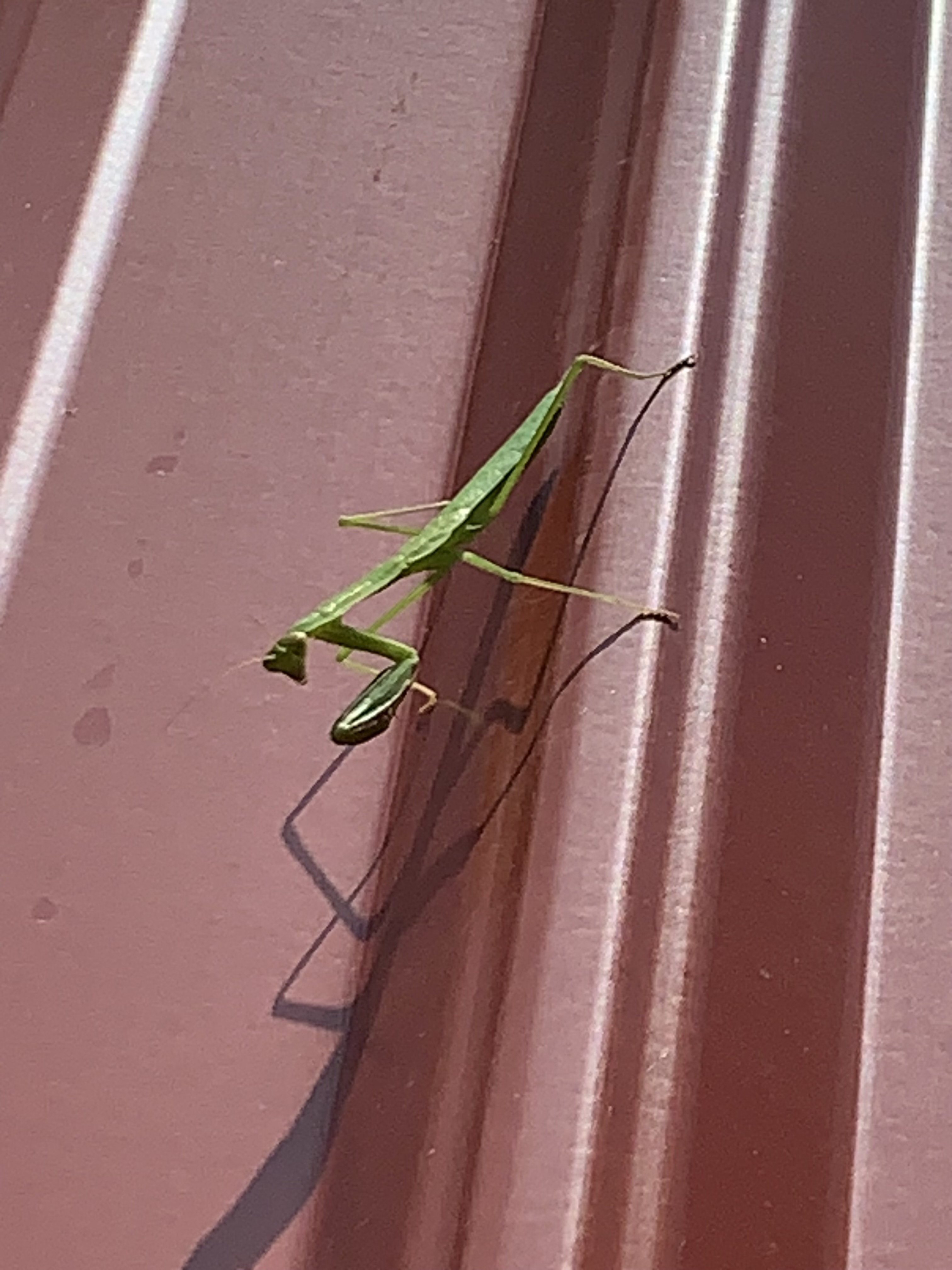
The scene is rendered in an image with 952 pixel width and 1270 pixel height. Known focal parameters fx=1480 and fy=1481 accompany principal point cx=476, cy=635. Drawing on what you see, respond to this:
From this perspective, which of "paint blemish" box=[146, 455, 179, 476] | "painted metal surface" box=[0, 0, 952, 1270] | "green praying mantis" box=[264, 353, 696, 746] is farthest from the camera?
"paint blemish" box=[146, 455, 179, 476]

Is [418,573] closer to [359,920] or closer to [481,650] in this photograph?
[481,650]

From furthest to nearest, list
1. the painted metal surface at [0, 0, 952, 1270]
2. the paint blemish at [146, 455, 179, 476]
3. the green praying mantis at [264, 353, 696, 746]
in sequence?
the paint blemish at [146, 455, 179, 476] → the green praying mantis at [264, 353, 696, 746] → the painted metal surface at [0, 0, 952, 1270]

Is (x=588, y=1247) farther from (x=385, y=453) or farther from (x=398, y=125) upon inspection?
(x=398, y=125)

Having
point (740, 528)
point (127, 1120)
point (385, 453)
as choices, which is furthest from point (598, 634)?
point (127, 1120)

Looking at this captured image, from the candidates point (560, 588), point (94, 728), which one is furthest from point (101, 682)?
point (560, 588)

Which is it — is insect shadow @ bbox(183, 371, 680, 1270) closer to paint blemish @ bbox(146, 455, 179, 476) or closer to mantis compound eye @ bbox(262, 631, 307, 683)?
mantis compound eye @ bbox(262, 631, 307, 683)

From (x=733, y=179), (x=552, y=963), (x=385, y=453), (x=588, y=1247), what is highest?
(x=733, y=179)

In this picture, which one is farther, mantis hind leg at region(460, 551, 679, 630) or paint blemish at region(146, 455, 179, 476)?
paint blemish at region(146, 455, 179, 476)

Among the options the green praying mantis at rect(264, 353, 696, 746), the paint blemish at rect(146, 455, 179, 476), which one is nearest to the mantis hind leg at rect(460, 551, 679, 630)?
the green praying mantis at rect(264, 353, 696, 746)

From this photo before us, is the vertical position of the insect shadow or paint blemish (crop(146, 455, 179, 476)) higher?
paint blemish (crop(146, 455, 179, 476))
